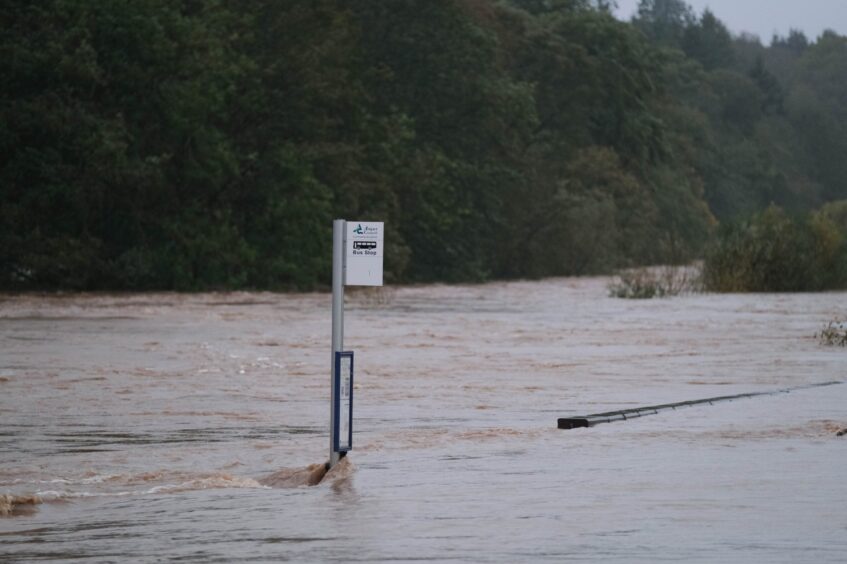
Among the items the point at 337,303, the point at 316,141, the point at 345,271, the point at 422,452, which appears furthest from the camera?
the point at 316,141

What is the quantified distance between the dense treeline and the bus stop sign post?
35.5 meters

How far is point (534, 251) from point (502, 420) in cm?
5631

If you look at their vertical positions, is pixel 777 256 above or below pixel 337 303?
above

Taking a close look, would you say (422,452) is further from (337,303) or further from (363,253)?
(363,253)

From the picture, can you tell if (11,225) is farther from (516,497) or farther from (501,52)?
(516,497)

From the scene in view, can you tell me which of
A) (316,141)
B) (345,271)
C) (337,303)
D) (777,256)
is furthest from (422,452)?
(316,141)

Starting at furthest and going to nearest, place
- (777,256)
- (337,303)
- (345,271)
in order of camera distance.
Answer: (777,256) < (337,303) < (345,271)

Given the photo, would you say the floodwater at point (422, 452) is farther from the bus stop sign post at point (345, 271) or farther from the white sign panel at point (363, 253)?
the white sign panel at point (363, 253)

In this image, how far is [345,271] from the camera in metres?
12.0

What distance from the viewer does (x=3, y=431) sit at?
1531 centimetres

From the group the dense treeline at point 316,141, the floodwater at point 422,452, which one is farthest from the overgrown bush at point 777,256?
the floodwater at point 422,452

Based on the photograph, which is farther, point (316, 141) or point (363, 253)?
point (316, 141)

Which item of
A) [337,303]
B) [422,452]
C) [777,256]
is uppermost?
[777,256]

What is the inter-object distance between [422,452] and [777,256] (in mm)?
39332
